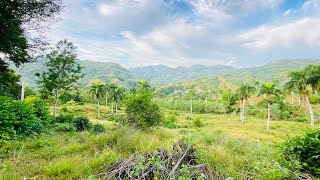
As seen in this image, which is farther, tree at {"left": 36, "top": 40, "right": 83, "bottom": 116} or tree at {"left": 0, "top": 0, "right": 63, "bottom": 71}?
tree at {"left": 36, "top": 40, "right": 83, "bottom": 116}

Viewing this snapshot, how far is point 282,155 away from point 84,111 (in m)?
53.7

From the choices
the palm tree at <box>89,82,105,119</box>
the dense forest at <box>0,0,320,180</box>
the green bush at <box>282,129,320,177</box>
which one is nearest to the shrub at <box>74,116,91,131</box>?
the dense forest at <box>0,0,320,180</box>

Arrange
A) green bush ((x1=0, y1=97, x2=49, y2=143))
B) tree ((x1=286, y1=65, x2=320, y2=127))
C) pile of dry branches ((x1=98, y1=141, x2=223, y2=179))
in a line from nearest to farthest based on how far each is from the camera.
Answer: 1. pile of dry branches ((x1=98, y1=141, x2=223, y2=179))
2. green bush ((x1=0, y1=97, x2=49, y2=143))
3. tree ((x1=286, y1=65, x2=320, y2=127))

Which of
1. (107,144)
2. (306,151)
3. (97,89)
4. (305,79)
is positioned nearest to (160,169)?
(306,151)

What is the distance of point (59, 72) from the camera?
20969mm

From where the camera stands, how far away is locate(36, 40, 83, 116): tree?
20234mm

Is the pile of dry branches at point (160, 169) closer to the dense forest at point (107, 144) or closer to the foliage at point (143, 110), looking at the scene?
the dense forest at point (107, 144)

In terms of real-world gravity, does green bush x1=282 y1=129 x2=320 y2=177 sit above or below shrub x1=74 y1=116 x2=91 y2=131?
above

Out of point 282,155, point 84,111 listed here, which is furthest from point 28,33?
point 84,111

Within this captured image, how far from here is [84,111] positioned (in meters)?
52.8

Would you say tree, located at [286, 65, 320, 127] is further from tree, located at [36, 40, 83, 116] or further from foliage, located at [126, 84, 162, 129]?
tree, located at [36, 40, 83, 116]

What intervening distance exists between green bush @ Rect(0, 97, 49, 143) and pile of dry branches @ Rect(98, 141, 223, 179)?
4.70 meters

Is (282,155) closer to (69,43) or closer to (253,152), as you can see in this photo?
(253,152)

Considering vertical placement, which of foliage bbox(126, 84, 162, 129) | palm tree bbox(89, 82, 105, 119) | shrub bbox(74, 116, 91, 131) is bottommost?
shrub bbox(74, 116, 91, 131)
